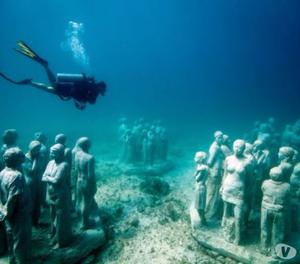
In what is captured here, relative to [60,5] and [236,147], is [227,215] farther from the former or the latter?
[60,5]

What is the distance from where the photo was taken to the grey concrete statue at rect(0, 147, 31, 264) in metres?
6.44

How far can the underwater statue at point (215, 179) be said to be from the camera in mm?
10469

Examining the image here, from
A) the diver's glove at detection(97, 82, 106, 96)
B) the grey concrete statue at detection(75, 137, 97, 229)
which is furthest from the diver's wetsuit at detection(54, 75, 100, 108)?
the grey concrete statue at detection(75, 137, 97, 229)

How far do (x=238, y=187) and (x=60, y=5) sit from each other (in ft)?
462

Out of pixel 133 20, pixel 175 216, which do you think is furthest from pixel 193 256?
pixel 133 20

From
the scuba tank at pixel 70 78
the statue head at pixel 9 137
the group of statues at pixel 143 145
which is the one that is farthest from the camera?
the group of statues at pixel 143 145

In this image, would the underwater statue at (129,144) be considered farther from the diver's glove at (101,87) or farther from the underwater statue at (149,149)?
the diver's glove at (101,87)

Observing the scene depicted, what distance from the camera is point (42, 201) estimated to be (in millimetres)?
10250

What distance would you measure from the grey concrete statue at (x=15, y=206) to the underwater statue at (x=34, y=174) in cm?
216

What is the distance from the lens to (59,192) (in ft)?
25.5

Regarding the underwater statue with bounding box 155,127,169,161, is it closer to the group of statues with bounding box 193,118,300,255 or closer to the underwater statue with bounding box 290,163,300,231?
the group of statues with bounding box 193,118,300,255

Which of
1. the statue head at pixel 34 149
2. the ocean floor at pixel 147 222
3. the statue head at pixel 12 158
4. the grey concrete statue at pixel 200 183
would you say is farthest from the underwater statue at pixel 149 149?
the statue head at pixel 12 158

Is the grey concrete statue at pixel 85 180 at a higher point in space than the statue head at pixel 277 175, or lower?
lower

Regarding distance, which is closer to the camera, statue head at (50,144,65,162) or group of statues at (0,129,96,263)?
group of statues at (0,129,96,263)
